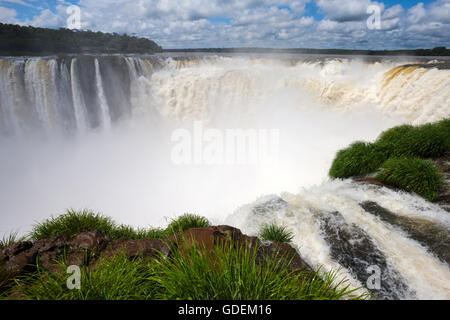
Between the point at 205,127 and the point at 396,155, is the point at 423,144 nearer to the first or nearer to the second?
the point at 396,155

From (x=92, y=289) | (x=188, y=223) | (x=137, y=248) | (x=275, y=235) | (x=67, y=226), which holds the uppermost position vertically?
(x=92, y=289)

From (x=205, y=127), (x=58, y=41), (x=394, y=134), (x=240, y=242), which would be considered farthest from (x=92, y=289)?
(x=58, y=41)

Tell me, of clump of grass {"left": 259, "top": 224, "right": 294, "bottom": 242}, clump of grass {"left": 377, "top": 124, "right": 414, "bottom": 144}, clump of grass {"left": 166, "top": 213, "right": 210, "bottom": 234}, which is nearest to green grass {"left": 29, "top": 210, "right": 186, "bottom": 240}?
clump of grass {"left": 166, "top": 213, "right": 210, "bottom": 234}

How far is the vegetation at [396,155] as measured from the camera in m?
6.54

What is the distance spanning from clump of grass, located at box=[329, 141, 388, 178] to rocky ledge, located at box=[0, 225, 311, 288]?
16.8ft

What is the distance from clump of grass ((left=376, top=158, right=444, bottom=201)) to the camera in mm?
5930

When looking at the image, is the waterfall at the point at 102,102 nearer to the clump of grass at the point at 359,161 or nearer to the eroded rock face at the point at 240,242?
the clump of grass at the point at 359,161

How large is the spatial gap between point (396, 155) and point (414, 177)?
218cm

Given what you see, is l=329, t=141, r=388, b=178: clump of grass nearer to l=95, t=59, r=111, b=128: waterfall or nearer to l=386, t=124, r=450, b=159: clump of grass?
l=386, t=124, r=450, b=159: clump of grass

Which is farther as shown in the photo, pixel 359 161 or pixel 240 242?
pixel 359 161

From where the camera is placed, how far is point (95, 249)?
11.9ft

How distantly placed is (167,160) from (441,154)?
57.3 feet
